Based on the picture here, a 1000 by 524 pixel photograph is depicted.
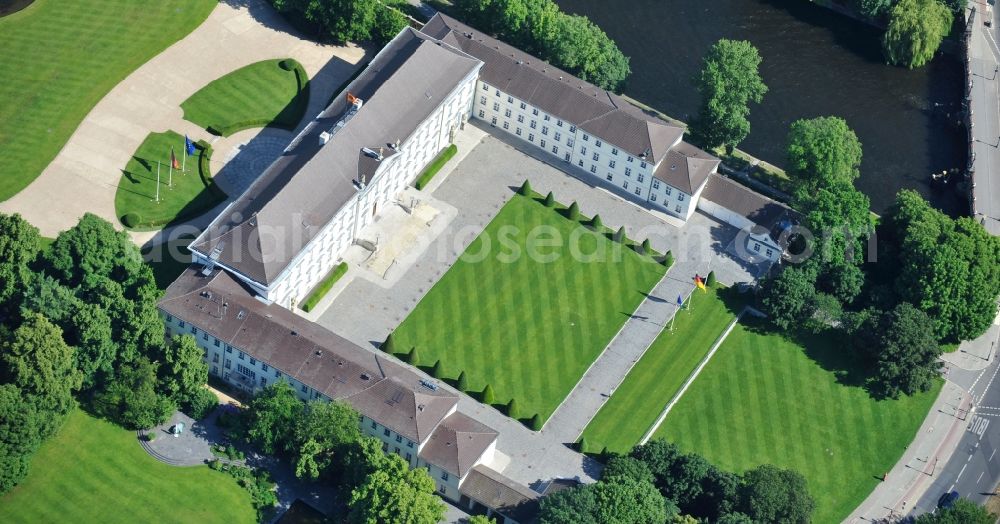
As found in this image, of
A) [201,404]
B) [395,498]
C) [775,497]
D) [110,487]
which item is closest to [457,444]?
[395,498]

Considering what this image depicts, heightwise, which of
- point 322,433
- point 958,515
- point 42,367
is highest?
point 958,515

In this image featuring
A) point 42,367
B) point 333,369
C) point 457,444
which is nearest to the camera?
point 42,367

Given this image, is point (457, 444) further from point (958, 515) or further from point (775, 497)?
point (958, 515)

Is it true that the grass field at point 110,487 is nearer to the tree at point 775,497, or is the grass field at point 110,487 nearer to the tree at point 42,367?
the tree at point 42,367

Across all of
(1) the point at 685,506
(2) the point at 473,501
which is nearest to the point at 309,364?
(2) the point at 473,501

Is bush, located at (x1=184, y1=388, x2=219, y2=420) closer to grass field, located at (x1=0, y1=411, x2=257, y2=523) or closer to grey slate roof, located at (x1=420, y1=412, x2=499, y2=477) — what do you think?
grass field, located at (x1=0, y1=411, x2=257, y2=523)

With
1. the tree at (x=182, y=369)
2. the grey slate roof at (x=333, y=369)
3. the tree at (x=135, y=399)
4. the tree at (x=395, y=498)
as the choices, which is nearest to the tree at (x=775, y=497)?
the grey slate roof at (x=333, y=369)

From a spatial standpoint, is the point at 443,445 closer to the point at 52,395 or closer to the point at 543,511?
the point at 543,511
